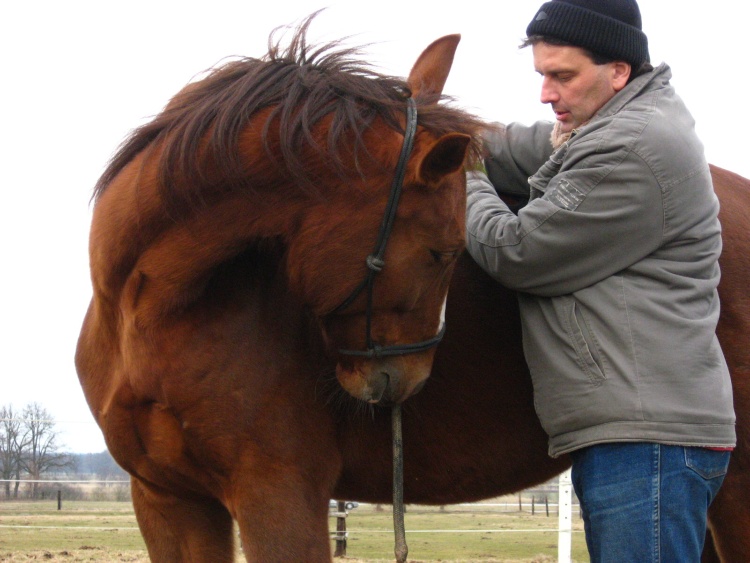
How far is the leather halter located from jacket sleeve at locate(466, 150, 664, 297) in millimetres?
337

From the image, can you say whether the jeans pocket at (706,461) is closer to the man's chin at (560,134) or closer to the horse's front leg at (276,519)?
the man's chin at (560,134)

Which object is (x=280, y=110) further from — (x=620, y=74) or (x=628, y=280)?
(x=628, y=280)

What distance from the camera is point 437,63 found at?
2822 millimetres

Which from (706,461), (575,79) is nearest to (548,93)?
(575,79)

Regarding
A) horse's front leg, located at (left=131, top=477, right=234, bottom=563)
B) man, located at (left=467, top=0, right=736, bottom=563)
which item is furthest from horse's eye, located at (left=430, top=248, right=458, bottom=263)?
horse's front leg, located at (left=131, top=477, right=234, bottom=563)

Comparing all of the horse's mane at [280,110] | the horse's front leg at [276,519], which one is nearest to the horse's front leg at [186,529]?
the horse's front leg at [276,519]

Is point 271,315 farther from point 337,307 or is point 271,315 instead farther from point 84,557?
point 84,557

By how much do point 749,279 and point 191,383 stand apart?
2022mm

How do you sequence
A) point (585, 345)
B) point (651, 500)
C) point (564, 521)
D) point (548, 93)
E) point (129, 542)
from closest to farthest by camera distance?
point (651, 500)
point (585, 345)
point (548, 93)
point (564, 521)
point (129, 542)

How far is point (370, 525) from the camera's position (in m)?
20.0

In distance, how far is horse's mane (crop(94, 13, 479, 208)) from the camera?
2.29 meters

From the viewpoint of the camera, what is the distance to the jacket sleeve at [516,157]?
290 cm

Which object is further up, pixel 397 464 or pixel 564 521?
pixel 397 464

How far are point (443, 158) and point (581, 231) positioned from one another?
45 centimetres
